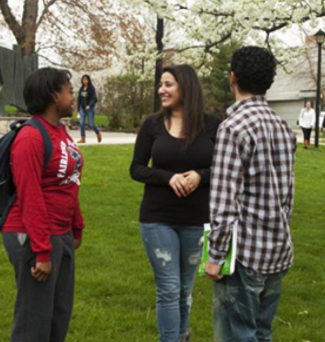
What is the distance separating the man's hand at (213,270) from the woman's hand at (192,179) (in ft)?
2.94

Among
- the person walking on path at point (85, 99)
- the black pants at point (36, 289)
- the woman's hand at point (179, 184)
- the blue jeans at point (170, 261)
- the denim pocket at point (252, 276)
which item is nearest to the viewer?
the denim pocket at point (252, 276)

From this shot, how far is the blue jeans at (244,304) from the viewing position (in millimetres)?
2664

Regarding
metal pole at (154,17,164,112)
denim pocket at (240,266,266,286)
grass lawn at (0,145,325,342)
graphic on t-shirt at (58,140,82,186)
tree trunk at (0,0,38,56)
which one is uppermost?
tree trunk at (0,0,38,56)

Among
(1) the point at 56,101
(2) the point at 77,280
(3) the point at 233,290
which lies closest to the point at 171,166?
(1) the point at 56,101

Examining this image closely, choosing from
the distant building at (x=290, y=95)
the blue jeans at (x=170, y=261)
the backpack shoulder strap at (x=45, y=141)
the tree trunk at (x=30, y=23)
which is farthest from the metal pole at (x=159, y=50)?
the distant building at (x=290, y=95)

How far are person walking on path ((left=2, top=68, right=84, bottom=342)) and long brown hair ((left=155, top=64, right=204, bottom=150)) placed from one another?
2.51 feet

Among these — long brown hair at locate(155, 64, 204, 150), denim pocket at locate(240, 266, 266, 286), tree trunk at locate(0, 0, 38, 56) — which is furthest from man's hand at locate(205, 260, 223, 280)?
tree trunk at locate(0, 0, 38, 56)

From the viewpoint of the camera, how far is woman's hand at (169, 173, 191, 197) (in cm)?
347

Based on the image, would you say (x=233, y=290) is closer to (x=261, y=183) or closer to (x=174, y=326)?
(x=261, y=183)

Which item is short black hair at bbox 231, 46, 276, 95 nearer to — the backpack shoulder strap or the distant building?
the backpack shoulder strap

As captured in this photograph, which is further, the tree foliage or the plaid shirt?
the tree foliage

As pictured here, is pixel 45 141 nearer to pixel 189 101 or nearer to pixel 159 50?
pixel 189 101

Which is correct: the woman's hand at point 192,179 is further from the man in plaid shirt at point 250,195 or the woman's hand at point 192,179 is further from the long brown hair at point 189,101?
the man in plaid shirt at point 250,195

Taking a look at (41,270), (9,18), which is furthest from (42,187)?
(9,18)
